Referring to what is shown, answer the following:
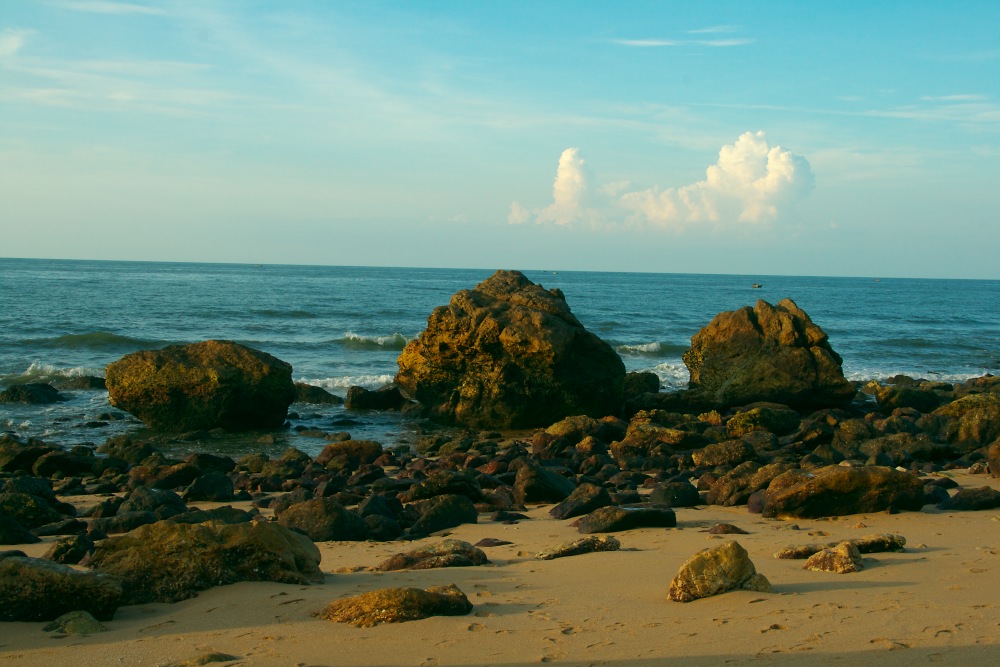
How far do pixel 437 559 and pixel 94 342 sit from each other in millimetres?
26363

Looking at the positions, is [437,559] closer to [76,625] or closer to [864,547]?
[76,625]

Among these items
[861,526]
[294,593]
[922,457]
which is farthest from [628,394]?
[294,593]

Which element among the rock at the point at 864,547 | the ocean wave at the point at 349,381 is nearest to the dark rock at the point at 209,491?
the rock at the point at 864,547

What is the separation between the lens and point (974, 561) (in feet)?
21.1

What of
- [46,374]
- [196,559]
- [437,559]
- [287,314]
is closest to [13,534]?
[196,559]

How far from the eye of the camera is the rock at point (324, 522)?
319 inches

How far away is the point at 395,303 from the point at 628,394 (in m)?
40.2

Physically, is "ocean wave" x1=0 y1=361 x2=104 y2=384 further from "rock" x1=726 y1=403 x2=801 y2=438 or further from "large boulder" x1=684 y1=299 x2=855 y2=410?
"rock" x1=726 y1=403 x2=801 y2=438

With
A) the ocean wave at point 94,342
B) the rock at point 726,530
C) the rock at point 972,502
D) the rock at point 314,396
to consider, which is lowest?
the rock at point 314,396

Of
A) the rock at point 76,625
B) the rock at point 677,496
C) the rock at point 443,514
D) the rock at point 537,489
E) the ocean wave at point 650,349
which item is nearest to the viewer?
the rock at point 76,625

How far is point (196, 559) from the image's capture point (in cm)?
581

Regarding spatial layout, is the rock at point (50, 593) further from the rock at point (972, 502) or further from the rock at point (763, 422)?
the rock at point (763, 422)

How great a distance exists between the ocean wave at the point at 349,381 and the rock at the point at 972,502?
52.5 ft

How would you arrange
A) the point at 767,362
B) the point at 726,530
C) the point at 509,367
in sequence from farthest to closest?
the point at 767,362, the point at 509,367, the point at 726,530
